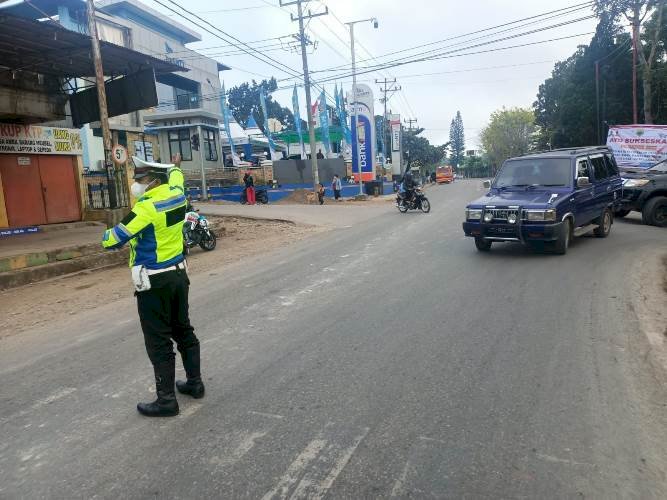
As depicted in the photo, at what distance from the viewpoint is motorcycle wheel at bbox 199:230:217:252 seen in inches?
508

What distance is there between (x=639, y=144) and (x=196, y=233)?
1629 cm

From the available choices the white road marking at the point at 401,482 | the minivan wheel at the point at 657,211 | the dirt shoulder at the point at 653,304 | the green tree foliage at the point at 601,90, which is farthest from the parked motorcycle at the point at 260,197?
the white road marking at the point at 401,482

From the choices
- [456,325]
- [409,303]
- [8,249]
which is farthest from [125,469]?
[8,249]

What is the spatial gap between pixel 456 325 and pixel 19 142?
14.8 m

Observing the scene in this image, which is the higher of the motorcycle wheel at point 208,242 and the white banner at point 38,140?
the white banner at point 38,140

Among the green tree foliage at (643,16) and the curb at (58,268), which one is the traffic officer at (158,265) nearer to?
the curb at (58,268)

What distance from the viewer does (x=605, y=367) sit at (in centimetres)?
436

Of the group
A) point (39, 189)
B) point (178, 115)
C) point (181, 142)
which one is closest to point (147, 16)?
point (178, 115)

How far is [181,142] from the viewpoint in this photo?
38.5 meters

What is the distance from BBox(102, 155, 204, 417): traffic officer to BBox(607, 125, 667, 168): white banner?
18972 millimetres

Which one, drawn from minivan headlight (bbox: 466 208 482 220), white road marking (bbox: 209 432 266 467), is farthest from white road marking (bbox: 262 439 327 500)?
minivan headlight (bbox: 466 208 482 220)

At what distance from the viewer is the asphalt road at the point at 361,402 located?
292cm

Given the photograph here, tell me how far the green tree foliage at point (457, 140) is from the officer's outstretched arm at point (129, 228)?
138m

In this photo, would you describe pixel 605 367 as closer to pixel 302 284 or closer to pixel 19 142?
pixel 302 284
